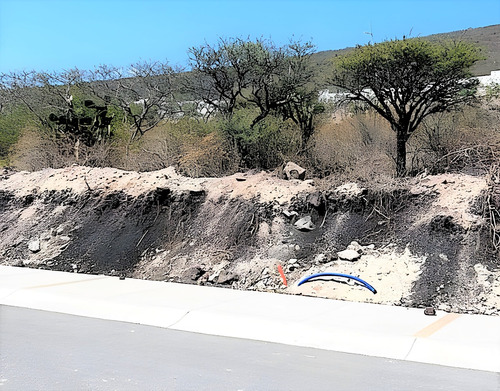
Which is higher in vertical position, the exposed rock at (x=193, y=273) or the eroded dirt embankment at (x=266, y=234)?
the eroded dirt embankment at (x=266, y=234)

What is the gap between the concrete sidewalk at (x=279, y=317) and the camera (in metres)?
6.53

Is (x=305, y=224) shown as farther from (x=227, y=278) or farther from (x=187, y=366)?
(x=187, y=366)

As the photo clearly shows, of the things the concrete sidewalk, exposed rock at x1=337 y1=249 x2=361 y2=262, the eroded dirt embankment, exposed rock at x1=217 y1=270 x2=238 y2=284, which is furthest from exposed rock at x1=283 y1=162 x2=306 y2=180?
the concrete sidewalk

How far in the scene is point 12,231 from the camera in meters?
15.0

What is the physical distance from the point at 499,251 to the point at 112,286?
21.5 feet

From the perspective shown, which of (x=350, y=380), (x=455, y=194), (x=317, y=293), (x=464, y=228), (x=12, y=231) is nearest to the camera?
(x=350, y=380)

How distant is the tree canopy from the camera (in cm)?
1502

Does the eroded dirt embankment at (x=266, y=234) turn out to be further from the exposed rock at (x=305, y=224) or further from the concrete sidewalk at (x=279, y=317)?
the concrete sidewalk at (x=279, y=317)

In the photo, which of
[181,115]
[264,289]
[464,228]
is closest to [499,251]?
[464,228]

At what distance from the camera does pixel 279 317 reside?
789cm

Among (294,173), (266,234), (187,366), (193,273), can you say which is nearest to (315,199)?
(266,234)

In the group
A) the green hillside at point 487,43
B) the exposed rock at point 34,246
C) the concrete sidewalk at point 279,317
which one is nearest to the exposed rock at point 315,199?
the concrete sidewalk at point 279,317

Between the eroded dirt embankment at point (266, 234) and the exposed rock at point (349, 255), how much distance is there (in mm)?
42

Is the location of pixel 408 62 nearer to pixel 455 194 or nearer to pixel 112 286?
pixel 455 194
